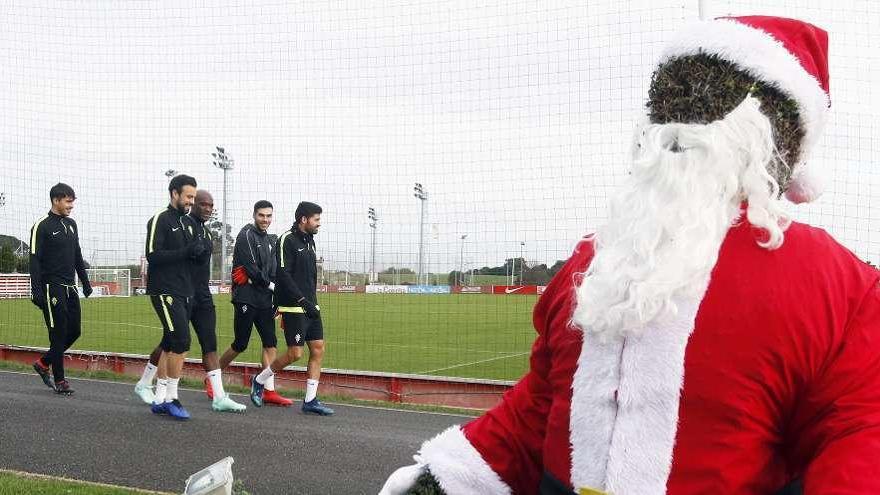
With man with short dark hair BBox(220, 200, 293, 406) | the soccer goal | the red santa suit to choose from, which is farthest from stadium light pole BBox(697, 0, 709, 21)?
the soccer goal

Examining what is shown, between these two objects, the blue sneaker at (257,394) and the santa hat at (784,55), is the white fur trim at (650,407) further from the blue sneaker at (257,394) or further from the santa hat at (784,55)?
the blue sneaker at (257,394)

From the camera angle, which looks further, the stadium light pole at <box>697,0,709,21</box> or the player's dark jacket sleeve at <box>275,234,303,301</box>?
the player's dark jacket sleeve at <box>275,234,303,301</box>

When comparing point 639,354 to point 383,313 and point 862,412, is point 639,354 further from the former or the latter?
point 383,313

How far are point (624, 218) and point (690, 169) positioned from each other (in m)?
0.15

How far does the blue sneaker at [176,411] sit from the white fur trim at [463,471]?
5.80 m

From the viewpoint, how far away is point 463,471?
5.95 feet

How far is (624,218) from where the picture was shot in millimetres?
1542

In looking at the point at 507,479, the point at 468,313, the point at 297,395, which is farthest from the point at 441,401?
the point at 468,313

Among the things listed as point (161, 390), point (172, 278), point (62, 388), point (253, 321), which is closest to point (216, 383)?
point (161, 390)

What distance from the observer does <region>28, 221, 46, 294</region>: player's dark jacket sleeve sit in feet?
27.5

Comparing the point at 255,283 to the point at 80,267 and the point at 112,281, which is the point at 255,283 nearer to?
the point at 80,267

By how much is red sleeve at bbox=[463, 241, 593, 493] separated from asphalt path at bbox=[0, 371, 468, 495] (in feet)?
11.5

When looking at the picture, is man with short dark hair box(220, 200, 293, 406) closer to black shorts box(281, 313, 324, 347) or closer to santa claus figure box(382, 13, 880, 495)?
black shorts box(281, 313, 324, 347)

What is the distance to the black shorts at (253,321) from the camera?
28.9ft
